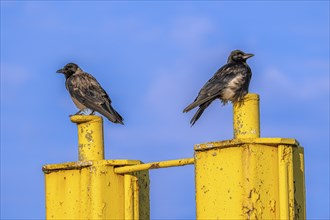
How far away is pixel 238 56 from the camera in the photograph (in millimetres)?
12805

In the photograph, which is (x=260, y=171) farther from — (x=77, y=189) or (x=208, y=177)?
(x=77, y=189)

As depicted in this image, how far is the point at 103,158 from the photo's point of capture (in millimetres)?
8016

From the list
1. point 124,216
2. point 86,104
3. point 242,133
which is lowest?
point 124,216

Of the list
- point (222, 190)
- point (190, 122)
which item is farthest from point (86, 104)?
point (222, 190)

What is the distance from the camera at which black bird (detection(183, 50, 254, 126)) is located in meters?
10.0

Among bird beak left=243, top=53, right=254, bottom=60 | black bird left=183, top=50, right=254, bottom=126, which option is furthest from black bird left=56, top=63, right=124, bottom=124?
black bird left=183, top=50, right=254, bottom=126

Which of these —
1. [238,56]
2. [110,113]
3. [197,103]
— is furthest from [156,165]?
[110,113]

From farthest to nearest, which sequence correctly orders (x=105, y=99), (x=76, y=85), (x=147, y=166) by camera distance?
(x=76, y=85) < (x=105, y=99) < (x=147, y=166)

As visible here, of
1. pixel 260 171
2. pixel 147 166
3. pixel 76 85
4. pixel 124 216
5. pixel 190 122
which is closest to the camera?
pixel 260 171

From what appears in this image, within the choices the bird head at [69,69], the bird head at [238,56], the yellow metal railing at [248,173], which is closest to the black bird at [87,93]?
the bird head at [69,69]

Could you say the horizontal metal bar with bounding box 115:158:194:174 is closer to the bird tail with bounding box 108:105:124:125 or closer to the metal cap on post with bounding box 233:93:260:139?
the metal cap on post with bounding box 233:93:260:139

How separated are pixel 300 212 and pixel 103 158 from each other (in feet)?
7.51

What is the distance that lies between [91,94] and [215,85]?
4724mm

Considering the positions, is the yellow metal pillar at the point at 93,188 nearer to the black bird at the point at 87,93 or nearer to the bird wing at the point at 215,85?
the bird wing at the point at 215,85
